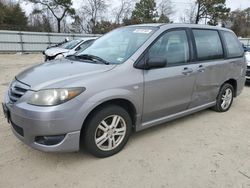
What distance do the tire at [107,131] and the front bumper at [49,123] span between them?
0.17 metres

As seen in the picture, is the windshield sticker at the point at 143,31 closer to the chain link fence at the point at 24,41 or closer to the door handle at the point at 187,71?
the door handle at the point at 187,71

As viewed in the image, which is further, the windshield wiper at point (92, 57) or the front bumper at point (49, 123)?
the windshield wiper at point (92, 57)

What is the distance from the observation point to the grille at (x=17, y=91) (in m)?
2.87

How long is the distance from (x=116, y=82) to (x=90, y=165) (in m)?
1.06

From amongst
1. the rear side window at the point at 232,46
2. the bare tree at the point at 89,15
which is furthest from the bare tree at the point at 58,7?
the rear side window at the point at 232,46

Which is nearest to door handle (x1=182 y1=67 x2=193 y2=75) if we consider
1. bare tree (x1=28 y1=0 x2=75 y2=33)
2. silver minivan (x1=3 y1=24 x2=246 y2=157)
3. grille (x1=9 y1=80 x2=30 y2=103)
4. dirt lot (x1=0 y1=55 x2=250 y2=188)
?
silver minivan (x1=3 y1=24 x2=246 y2=157)

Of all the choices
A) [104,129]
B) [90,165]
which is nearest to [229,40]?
[104,129]

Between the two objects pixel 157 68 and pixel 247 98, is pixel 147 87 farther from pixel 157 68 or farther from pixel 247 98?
pixel 247 98

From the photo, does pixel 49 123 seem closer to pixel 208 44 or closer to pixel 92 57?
pixel 92 57

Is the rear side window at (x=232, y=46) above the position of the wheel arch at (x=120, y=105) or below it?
above

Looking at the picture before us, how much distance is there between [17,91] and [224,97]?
12.7 feet

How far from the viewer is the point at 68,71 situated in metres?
3.08

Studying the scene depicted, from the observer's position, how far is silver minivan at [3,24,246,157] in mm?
2719

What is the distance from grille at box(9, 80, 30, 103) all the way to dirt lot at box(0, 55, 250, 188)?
0.79 metres
